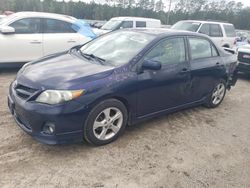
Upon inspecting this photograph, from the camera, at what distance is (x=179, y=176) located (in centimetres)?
326

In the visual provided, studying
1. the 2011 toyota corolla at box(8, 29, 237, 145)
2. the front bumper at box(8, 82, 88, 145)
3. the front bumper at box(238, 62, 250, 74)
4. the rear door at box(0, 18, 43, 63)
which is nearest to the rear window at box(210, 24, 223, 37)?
the front bumper at box(238, 62, 250, 74)

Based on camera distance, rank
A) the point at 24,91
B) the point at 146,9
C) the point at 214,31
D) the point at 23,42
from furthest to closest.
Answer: the point at 146,9
the point at 214,31
the point at 23,42
the point at 24,91

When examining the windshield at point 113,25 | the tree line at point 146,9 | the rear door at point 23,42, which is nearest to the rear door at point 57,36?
Result: the rear door at point 23,42

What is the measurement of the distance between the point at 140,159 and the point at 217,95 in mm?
2899

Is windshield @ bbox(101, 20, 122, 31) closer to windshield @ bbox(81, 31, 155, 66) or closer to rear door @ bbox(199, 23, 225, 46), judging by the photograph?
rear door @ bbox(199, 23, 225, 46)

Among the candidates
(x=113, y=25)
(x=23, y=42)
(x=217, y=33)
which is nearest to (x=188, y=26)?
(x=217, y=33)

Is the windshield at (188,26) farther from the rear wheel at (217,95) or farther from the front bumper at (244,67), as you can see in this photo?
the rear wheel at (217,95)

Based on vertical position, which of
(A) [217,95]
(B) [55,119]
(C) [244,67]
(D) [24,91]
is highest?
(D) [24,91]

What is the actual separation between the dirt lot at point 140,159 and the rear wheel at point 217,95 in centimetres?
94

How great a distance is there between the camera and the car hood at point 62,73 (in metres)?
3.33

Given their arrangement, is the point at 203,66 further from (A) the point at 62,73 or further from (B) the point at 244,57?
(B) the point at 244,57

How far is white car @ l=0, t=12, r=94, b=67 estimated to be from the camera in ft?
21.5

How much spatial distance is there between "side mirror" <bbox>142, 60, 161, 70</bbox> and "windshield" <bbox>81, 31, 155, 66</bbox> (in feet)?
0.72

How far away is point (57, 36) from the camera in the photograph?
23.7 feet
